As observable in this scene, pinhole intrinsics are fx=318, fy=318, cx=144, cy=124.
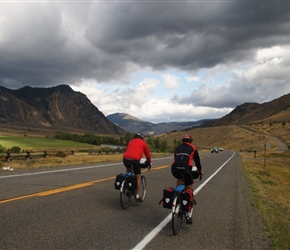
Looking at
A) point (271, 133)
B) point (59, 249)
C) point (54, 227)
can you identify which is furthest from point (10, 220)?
point (271, 133)

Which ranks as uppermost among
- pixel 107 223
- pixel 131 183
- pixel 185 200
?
pixel 131 183

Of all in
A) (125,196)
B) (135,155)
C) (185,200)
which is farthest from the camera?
(135,155)

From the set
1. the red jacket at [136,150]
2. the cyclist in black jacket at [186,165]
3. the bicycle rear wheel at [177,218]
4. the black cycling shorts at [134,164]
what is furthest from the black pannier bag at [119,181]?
the bicycle rear wheel at [177,218]

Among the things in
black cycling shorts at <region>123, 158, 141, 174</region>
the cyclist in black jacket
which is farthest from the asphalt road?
black cycling shorts at <region>123, 158, 141, 174</region>

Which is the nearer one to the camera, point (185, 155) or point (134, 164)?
point (185, 155)

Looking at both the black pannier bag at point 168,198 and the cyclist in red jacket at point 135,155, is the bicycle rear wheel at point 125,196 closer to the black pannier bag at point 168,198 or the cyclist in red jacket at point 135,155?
the cyclist in red jacket at point 135,155

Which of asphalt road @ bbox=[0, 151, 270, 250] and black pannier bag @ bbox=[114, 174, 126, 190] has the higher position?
black pannier bag @ bbox=[114, 174, 126, 190]

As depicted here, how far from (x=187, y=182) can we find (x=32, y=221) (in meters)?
3.46

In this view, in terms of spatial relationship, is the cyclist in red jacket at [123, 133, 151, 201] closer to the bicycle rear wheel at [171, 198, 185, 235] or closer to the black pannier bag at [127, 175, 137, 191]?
the black pannier bag at [127, 175, 137, 191]

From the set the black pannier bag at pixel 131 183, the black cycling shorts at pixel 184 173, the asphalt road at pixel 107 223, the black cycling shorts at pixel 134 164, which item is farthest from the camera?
the black cycling shorts at pixel 134 164

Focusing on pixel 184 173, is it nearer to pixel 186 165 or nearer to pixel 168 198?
pixel 186 165

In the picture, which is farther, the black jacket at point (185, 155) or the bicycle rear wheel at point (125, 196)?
the bicycle rear wheel at point (125, 196)

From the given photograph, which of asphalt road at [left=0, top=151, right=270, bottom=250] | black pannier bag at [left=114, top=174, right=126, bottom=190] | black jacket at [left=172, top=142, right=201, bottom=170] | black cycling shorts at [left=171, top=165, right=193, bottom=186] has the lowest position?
asphalt road at [left=0, top=151, right=270, bottom=250]

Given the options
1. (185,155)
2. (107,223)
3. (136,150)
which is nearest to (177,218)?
(185,155)
